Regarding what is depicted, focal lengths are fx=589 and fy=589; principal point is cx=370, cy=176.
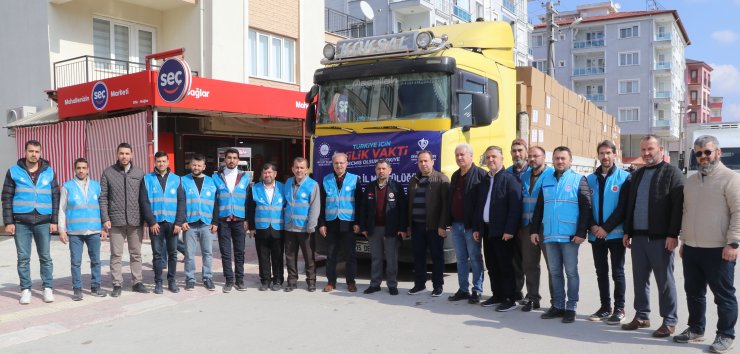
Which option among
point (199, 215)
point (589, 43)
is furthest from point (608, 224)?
point (589, 43)

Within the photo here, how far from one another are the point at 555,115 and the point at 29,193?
853 cm

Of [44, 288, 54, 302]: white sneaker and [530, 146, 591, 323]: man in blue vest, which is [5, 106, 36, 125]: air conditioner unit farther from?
[530, 146, 591, 323]: man in blue vest

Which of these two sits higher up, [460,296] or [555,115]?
[555,115]

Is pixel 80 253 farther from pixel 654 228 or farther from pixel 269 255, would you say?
pixel 654 228

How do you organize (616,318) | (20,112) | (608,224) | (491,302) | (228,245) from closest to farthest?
(608,224) < (616,318) < (491,302) < (228,245) < (20,112)

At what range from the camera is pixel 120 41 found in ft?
51.0

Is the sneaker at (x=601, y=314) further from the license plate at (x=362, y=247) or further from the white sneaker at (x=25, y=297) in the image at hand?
the white sneaker at (x=25, y=297)

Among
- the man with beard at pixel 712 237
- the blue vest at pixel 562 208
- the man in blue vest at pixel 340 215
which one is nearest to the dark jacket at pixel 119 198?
the man in blue vest at pixel 340 215

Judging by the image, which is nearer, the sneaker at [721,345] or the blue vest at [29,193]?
the sneaker at [721,345]

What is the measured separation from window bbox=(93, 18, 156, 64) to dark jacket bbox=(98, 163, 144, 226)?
8.75 m

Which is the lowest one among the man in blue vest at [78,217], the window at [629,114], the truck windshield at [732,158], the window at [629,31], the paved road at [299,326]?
the paved road at [299,326]

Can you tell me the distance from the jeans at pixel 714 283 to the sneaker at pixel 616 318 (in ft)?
2.51

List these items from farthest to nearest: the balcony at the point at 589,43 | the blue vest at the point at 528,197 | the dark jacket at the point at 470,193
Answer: the balcony at the point at 589,43
the dark jacket at the point at 470,193
the blue vest at the point at 528,197

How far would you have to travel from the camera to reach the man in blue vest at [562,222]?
5.85 m
